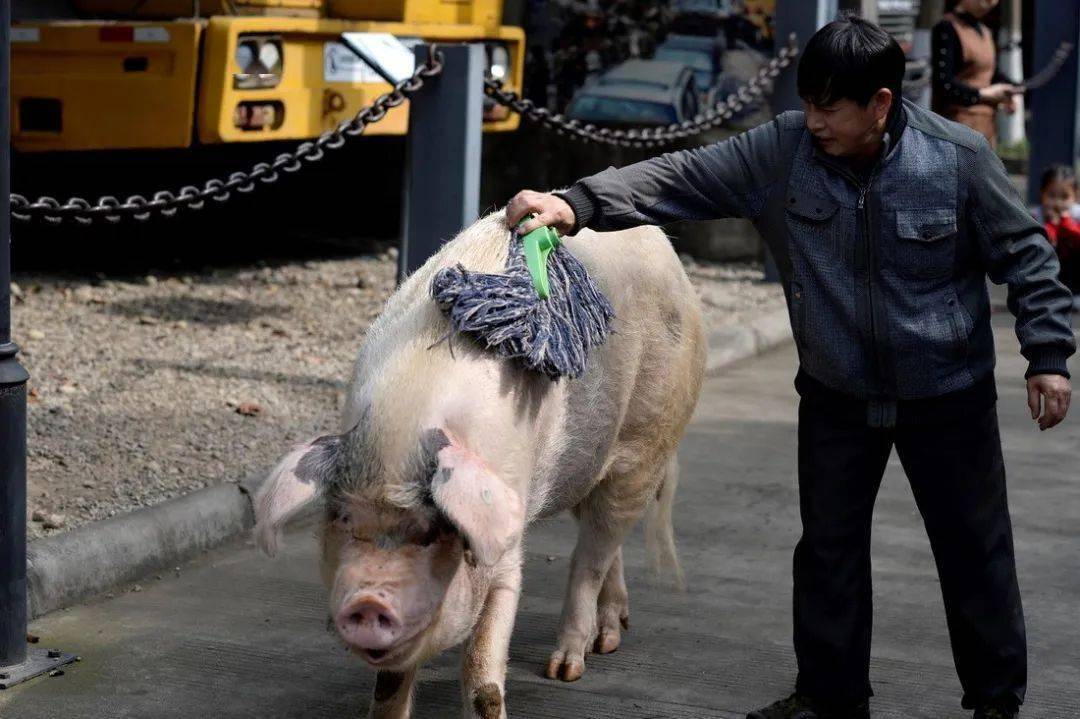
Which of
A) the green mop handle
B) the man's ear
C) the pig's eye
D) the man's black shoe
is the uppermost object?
the man's ear

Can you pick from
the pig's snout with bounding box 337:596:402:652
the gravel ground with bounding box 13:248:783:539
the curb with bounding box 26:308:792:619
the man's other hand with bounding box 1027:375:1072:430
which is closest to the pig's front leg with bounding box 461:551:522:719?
the pig's snout with bounding box 337:596:402:652

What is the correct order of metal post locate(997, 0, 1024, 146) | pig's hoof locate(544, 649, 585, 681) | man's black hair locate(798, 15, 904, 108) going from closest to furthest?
man's black hair locate(798, 15, 904, 108)
pig's hoof locate(544, 649, 585, 681)
metal post locate(997, 0, 1024, 146)

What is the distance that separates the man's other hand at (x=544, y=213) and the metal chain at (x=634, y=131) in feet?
9.58

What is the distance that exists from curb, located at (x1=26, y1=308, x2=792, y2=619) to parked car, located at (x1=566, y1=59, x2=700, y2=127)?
19.9 ft

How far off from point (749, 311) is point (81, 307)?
3.56 m

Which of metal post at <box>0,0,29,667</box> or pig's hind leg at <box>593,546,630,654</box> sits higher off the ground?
metal post at <box>0,0,29,667</box>

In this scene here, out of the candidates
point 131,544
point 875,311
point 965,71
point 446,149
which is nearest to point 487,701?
point 875,311

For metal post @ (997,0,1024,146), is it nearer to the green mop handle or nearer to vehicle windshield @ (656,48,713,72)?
vehicle windshield @ (656,48,713,72)

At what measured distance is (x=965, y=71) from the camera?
32.1ft

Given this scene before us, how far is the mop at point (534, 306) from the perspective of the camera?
3545 mm

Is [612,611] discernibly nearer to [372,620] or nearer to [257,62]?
[372,620]

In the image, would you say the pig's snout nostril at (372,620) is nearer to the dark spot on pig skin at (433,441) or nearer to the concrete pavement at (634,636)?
the dark spot on pig skin at (433,441)

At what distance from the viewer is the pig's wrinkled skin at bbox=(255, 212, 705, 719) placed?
3193 millimetres

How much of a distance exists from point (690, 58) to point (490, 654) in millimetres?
8280
